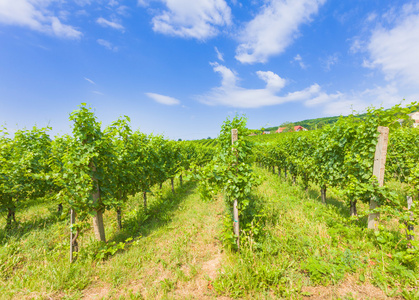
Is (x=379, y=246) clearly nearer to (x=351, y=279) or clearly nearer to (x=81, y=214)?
(x=351, y=279)

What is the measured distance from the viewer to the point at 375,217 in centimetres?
385

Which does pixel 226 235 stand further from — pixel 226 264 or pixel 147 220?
pixel 147 220

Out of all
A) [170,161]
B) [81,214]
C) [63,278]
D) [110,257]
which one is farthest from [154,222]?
[170,161]

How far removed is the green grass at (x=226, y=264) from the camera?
2.84m

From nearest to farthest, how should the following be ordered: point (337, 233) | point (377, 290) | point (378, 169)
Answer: point (377, 290) → point (378, 169) → point (337, 233)

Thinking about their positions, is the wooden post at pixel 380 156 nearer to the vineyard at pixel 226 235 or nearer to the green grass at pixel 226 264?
the vineyard at pixel 226 235

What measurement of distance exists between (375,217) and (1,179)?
1102cm

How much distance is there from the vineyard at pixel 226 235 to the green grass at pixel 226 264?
0.9 inches

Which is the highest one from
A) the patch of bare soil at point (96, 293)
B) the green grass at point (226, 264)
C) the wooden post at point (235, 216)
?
the wooden post at point (235, 216)

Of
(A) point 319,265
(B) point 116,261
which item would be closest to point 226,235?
(A) point 319,265

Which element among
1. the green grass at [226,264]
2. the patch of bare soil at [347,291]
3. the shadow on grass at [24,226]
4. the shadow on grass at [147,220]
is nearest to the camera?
the patch of bare soil at [347,291]

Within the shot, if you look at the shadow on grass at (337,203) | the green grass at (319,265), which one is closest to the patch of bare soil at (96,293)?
the green grass at (319,265)

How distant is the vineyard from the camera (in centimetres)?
→ 296

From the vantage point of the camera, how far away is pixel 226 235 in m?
3.69
